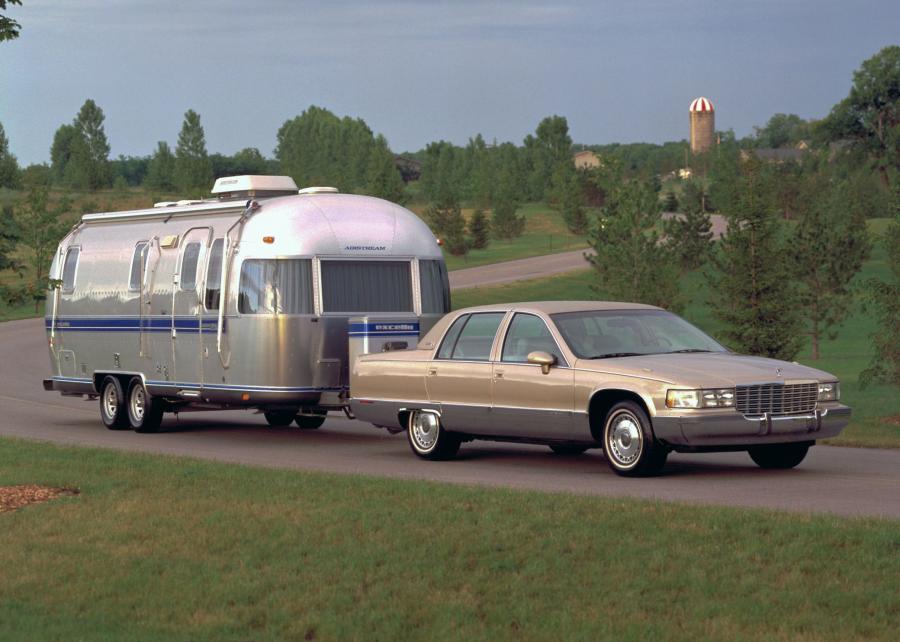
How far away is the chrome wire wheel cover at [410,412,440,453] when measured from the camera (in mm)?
15855

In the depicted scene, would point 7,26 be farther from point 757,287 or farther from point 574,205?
point 574,205

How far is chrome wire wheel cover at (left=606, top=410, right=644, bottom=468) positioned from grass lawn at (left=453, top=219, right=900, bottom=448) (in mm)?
4867

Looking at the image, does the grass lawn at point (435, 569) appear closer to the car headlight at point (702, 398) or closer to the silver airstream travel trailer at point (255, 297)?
the car headlight at point (702, 398)

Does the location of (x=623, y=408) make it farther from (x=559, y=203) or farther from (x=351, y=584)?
(x=559, y=203)

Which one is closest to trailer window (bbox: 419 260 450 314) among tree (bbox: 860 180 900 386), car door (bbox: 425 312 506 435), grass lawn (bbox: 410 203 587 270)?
car door (bbox: 425 312 506 435)

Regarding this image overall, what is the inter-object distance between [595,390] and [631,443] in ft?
1.98

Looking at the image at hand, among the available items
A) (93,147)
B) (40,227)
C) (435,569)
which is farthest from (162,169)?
(435,569)

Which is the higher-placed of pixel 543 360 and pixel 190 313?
pixel 190 313

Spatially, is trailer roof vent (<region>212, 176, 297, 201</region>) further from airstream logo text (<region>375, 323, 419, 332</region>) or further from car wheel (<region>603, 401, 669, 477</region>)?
car wheel (<region>603, 401, 669, 477</region>)

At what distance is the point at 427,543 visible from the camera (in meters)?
9.26

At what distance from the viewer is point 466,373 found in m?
15.2

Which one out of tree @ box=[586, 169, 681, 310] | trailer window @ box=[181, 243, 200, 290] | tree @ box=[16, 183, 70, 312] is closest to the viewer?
trailer window @ box=[181, 243, 200, 290]

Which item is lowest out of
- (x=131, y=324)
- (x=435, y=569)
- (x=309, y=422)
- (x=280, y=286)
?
(x=309, y=422)

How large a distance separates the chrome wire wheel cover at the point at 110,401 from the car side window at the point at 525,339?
8203mm
